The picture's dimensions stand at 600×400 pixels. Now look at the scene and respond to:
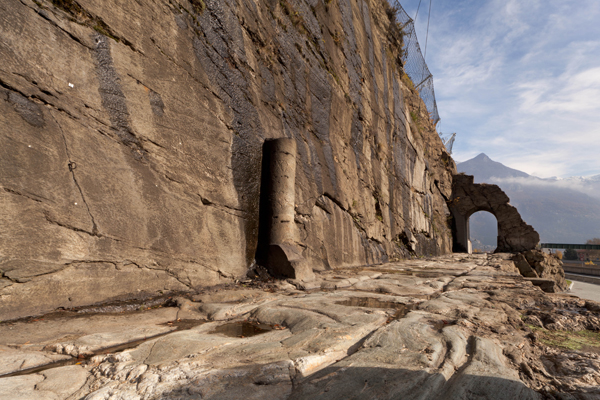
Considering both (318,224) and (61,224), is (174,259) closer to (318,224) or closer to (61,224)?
(61,224)

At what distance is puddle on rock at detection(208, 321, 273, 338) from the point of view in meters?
2.62

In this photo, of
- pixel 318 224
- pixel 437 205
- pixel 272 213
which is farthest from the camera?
pixel 437 205

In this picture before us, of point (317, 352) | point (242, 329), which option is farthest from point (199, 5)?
point (317, 352)

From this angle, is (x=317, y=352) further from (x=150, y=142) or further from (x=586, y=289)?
(x=586, y=289)

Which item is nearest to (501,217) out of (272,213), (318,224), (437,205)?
(437,205)

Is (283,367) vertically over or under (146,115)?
under

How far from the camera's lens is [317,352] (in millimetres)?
2027

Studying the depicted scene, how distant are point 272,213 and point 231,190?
850 mm

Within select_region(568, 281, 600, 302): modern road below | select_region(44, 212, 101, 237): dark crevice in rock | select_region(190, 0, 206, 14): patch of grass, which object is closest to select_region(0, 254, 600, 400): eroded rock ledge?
select_region(44, 212, 101, 237): dark crevice in rock

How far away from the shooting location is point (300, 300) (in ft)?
12.2

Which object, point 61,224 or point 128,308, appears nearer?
point 61,224

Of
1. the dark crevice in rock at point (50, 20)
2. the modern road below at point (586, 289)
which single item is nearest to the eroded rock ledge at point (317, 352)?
the dark crevice in rock at point (50, 20)

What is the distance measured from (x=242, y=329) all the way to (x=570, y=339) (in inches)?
97.2

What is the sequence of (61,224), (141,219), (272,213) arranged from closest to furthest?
(61,224)
(141,219)
(272,213)
